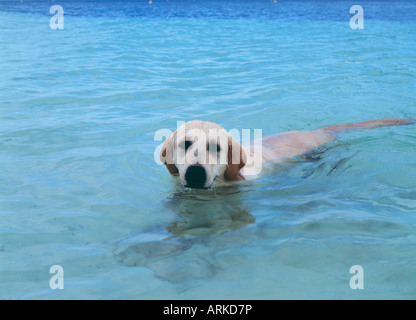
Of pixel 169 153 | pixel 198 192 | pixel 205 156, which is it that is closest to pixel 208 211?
pixel 198 192

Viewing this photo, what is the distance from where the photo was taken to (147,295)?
3.29 metres

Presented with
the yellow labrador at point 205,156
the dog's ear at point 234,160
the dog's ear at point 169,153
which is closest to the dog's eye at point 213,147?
the yellow labrador at point 205,156

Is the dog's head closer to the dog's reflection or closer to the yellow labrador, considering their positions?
the yellow labrador

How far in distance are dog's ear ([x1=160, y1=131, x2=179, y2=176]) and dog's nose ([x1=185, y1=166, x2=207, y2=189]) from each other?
472 mm

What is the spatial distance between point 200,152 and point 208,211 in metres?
0.64

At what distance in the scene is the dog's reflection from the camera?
437cm

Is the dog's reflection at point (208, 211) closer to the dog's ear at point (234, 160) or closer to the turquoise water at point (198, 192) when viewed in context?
the turquoise water at point (198, 192)

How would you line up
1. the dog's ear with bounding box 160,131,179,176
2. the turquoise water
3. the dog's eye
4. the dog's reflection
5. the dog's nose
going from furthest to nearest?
the dog's ear with bounding box 160,131,179,176 < the dog's eye < the dog's nose < the dog's reflection < the turquoise water

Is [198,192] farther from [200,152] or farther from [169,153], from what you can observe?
[200,152]

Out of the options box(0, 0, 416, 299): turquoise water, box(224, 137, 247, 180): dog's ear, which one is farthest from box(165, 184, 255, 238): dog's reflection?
box(224, 137, 247, 180): dog's ear

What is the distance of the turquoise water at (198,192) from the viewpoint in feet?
11.5

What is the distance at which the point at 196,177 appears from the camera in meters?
4.56
